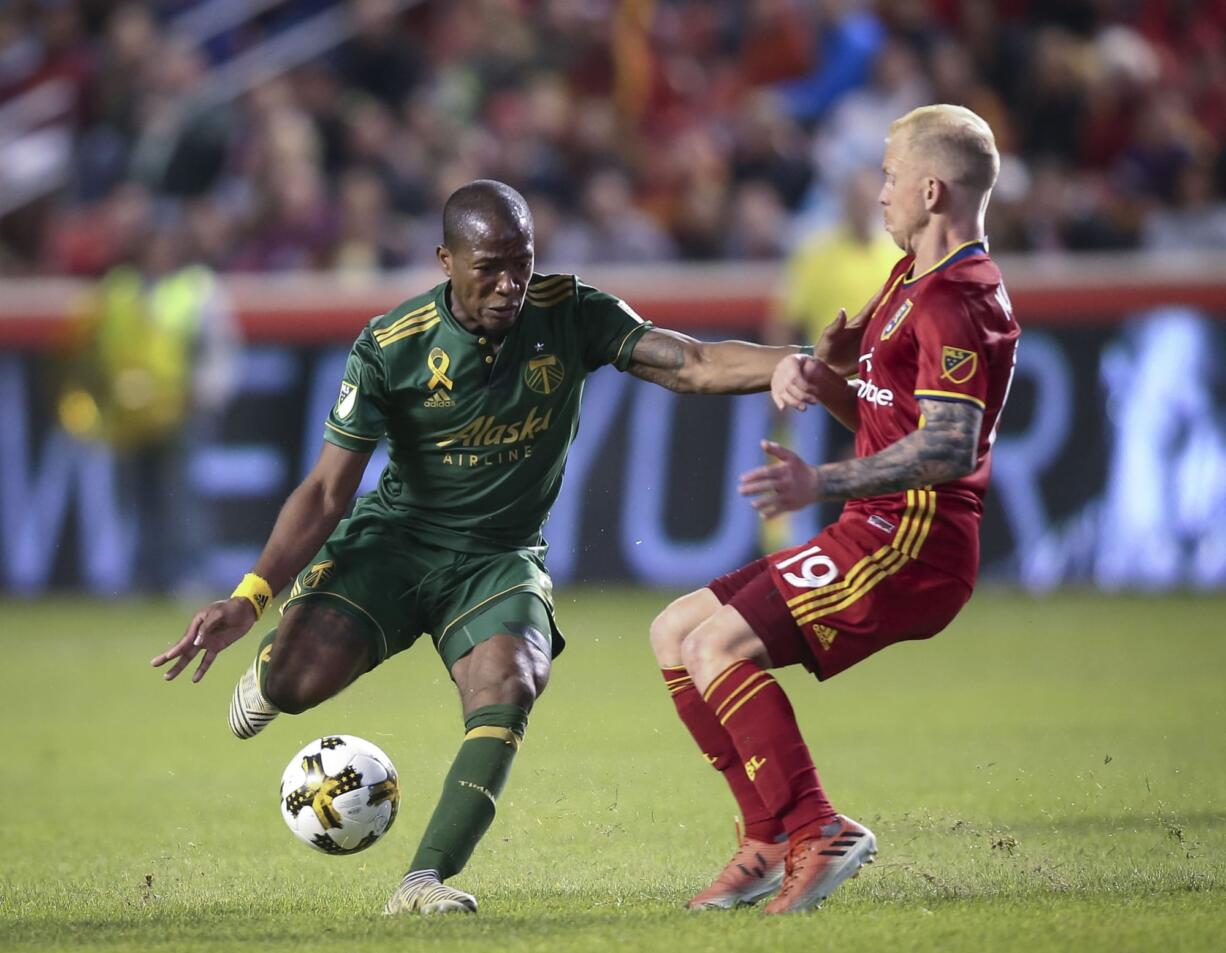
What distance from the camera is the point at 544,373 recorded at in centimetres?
580

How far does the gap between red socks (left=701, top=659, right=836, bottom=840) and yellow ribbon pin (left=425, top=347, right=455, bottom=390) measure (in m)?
1.29

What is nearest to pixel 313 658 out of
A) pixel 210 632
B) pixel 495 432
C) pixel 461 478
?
pixel 210 632

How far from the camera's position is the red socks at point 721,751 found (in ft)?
17.0

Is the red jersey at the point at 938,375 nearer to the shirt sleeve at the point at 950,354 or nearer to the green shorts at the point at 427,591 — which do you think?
the shirt sleeve at the point at 950,354

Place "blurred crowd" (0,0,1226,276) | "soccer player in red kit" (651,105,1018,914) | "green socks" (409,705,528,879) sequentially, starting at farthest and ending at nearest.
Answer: "blurred crowd" (0,0,1226,276), "green socks" (409,705,528,879), "soccer player in red kit" (651,105,1018,914)

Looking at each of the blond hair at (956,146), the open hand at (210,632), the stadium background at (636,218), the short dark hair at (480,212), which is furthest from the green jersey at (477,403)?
the stadium background at (636,218)

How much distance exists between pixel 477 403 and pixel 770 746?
143cm

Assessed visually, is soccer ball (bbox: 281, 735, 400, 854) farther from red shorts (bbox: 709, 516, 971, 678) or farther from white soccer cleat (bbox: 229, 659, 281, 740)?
red shorts (bbox: 709, 516, 971, 678)

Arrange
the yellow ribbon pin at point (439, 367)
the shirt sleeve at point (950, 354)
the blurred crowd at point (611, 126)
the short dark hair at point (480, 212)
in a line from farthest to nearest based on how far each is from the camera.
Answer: the blurred crowd at point (611, 126) < the yellow ribbon pin at point (439, 367) < the short dark hair at point (480, 212) < the shirt sleeve at point (950, 354)

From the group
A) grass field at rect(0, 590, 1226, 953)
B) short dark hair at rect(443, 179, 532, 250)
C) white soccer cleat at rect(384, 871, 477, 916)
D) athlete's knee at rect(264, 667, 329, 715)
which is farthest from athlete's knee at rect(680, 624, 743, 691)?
short dark hair at rect(443, 179, 532, 250)

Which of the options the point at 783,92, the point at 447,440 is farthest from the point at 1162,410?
the point at 447,440

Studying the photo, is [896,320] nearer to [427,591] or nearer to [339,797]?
[427,591]

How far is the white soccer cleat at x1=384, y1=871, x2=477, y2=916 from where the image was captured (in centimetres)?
496

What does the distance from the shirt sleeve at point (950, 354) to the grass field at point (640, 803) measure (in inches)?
50.7
